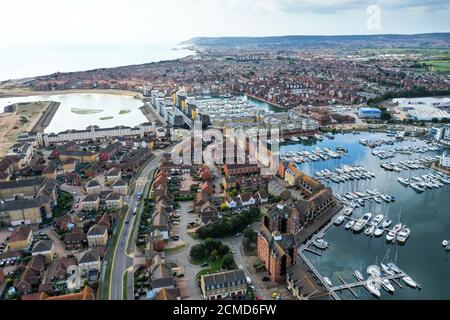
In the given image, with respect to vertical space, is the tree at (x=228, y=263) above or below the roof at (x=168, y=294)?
below

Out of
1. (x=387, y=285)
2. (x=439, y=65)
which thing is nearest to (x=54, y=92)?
(x=387, y=285)

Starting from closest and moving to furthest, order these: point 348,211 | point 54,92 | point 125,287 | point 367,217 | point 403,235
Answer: point 125,287 → point 403,235 → point 367,217 → point 348,211 → point 54,92

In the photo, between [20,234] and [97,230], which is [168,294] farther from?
[20,234]

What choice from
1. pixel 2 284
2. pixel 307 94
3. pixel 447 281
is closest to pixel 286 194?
pixel 447 281

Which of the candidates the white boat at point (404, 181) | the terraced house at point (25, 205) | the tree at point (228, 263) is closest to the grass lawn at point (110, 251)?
the terraced house at point (25, 205)

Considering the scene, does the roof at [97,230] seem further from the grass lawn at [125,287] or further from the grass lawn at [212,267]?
the grass lawn at [212,267]

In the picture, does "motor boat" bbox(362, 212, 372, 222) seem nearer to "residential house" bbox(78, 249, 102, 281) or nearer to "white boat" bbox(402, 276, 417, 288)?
"white boat" bbox(402, 276, 417, 288)
